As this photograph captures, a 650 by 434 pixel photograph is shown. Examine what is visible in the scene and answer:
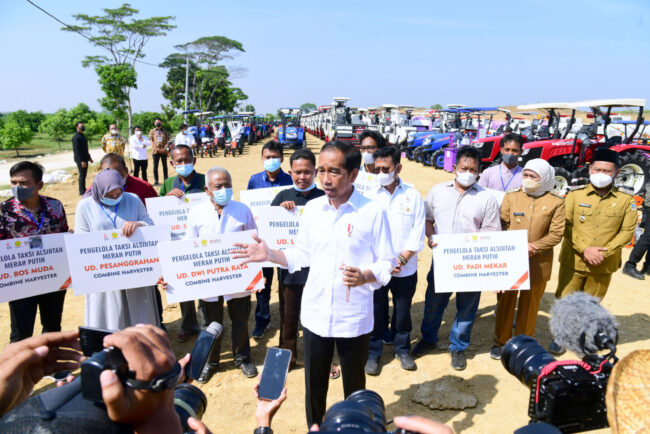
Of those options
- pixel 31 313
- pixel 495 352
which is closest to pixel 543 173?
pixel 495 352

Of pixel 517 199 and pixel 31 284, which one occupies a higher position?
pixel 517 199

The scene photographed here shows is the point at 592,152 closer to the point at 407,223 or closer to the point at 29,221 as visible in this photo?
the point at 407,223

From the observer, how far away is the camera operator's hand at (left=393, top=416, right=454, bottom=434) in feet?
3.28

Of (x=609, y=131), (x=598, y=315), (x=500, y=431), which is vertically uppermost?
(x=609, y=131)

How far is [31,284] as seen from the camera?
128 inches

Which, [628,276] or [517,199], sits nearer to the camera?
[517,199]

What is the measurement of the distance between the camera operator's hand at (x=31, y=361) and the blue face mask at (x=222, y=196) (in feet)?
6.74

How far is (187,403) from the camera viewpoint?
1430mm

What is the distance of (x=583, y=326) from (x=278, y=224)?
277cm

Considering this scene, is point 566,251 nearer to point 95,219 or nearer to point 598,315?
point 598,315

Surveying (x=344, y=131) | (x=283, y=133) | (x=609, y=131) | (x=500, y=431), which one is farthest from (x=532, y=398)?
(x=283, y=133)

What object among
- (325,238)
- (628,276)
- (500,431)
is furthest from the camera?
(628,276)

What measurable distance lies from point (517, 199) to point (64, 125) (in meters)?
45.4

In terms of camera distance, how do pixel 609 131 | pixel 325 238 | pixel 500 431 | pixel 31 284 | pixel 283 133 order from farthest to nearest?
pixel 283 133 → pixel 609 131 → pixel 31 284 → pixel 500 431 → pixel 325 238
